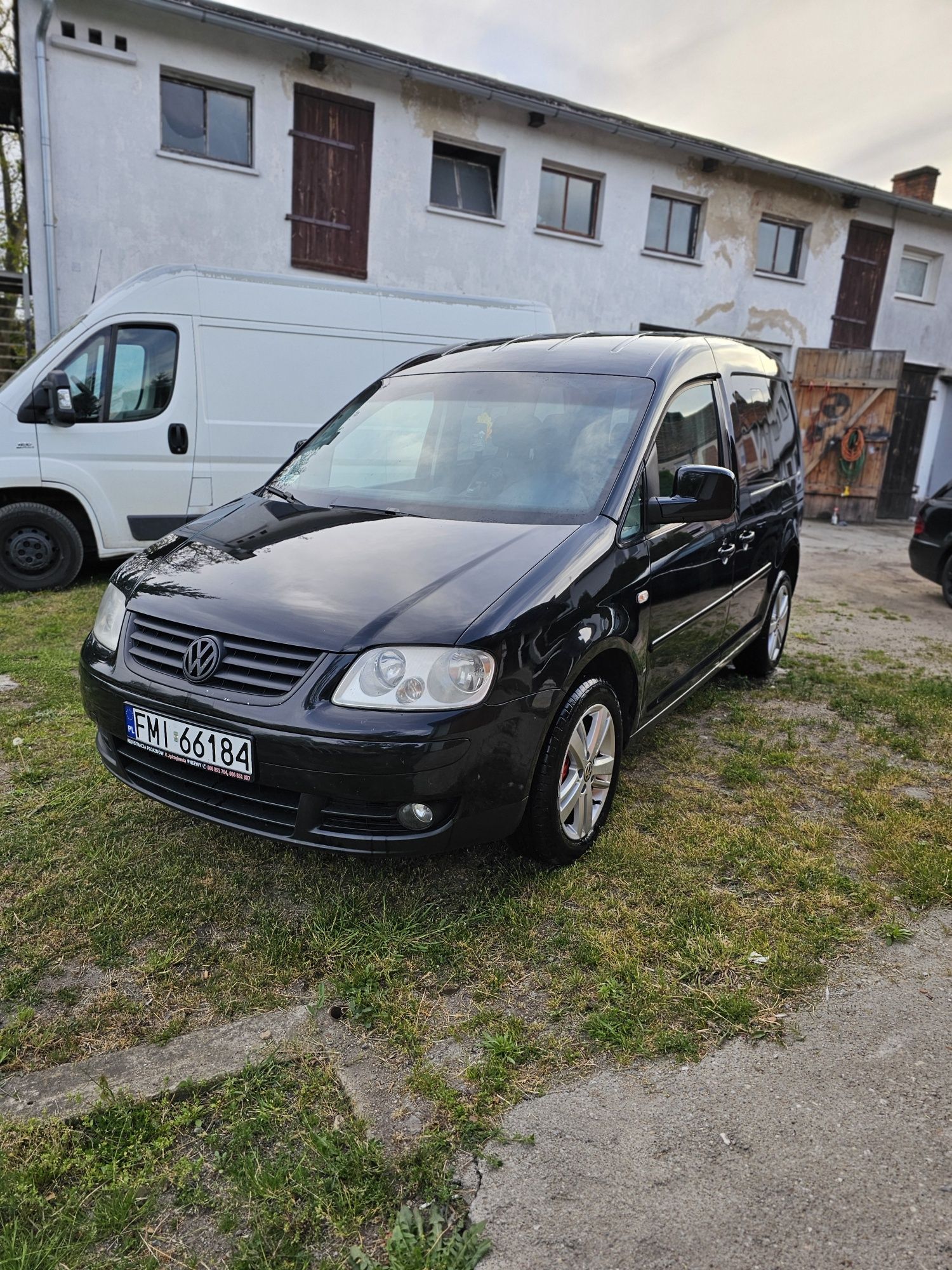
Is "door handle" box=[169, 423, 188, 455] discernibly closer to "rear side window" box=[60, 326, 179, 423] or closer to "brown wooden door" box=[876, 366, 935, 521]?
"rear side window" box=[60, 326, 179, 423]

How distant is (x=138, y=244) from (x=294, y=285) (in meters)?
4.87

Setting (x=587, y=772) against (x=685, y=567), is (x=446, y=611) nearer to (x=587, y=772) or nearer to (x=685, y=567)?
(x=587, y=772)

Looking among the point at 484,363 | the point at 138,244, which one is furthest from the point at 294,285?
the point at 138,244

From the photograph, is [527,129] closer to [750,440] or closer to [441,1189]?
[750,440]

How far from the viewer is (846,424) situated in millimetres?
15703

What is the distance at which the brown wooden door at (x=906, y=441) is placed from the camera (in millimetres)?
18453

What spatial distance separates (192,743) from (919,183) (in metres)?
22.2

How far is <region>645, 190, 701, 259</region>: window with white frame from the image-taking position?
15.0m

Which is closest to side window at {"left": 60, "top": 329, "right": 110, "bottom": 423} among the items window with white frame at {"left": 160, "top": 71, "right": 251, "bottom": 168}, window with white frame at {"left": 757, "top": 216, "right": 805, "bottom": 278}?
window with white frame at {"left": 160, "top": 71, "right": 251, "bottom": 168}

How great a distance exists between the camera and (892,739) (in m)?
4.44

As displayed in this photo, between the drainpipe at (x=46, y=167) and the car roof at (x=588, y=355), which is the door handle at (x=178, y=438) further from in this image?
the drainpipe at (x=46, y=167)

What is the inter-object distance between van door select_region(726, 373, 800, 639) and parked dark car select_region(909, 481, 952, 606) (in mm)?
4112

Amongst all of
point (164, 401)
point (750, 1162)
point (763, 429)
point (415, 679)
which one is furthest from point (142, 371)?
point (750, 1162)

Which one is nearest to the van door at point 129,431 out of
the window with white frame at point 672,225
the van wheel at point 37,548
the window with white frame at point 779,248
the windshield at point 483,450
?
the van wheel at point 37,548
